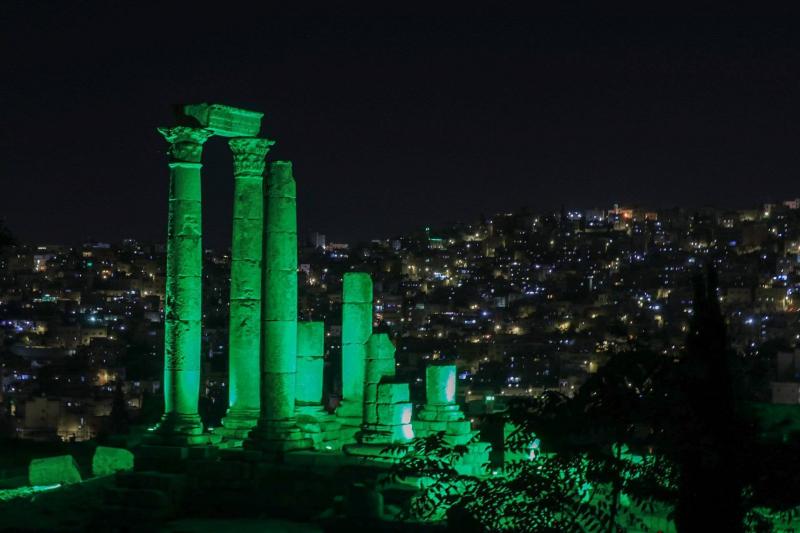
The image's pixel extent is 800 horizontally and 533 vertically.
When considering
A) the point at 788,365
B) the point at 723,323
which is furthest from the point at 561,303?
the point at 723,323

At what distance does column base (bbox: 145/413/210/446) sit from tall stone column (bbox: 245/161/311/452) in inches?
43.0

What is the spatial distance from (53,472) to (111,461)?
4.39ft

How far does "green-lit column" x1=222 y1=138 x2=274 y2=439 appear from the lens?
1085 inches

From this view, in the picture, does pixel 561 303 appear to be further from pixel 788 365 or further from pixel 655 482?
pixel 655 482

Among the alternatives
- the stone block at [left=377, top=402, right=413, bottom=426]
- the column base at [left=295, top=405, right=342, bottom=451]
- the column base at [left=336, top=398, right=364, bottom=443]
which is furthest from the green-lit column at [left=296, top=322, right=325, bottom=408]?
the stone block at [left=377, top=402, right=413, bottom=426]

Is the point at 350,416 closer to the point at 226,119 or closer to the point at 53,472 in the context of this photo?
the point at 53,472

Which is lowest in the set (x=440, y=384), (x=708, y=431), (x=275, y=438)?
(x=275, y=438)

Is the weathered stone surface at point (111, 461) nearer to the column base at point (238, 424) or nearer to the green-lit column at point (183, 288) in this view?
the column base at point (238, 424)

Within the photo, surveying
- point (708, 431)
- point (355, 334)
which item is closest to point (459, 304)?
point (355, 334)

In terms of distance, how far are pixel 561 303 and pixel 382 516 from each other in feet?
347

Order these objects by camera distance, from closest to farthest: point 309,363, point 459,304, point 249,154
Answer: point 249,154, point 309,363, point 459,304

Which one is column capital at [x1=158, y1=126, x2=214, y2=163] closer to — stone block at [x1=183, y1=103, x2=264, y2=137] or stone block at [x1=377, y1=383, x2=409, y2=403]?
stone block at [x1=183, y1=103, x2=264, y2=137]

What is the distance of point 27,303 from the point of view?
127 meters

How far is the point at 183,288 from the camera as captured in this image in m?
26.7
